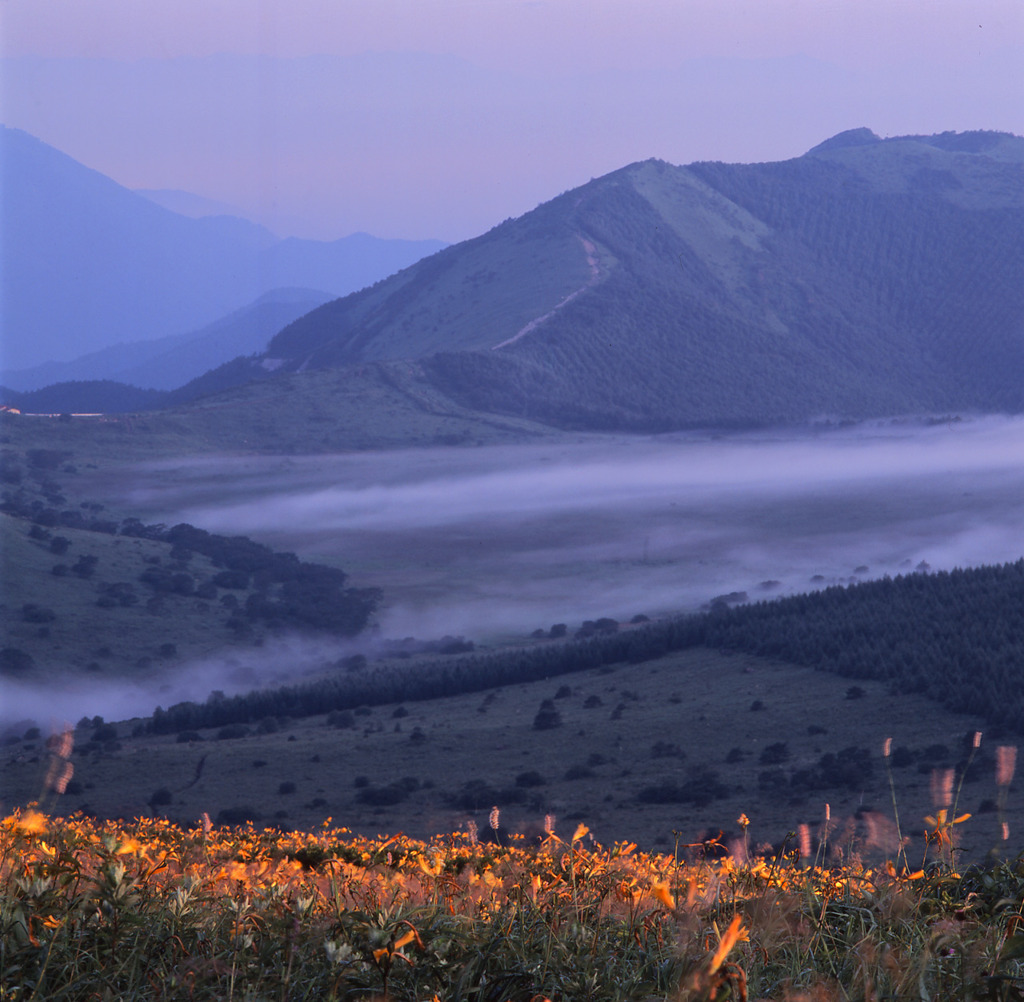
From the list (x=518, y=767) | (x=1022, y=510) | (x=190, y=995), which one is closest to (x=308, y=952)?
(x=190, y=995)

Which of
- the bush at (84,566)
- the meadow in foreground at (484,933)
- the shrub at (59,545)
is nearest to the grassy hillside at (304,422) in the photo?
the shrub at (59,545)

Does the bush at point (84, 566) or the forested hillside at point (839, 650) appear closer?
the forested hillside at point (839, 650)

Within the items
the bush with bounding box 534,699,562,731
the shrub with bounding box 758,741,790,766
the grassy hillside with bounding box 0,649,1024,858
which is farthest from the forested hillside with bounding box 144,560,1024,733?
the bush with bounding box 534,699,562,731

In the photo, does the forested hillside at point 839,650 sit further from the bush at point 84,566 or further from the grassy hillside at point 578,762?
the bush at point 84,566

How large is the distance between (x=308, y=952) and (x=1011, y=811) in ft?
114

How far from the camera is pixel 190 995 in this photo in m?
3.47

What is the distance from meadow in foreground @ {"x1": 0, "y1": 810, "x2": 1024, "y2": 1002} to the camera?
3453mm

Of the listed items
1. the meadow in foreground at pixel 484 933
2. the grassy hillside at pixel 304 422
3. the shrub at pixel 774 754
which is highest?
the grassy hillside at pixel 304 422

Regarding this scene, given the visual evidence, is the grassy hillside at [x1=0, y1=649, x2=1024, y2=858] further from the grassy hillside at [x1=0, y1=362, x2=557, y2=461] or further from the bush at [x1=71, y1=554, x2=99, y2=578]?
the grassy hillside at [x1=0, y1=362, x2=557, y2=461]

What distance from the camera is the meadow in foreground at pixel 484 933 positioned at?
345 cm

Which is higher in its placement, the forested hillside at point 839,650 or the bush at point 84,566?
the bush at point 84,566

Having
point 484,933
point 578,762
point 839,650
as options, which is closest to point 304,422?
point 839,650

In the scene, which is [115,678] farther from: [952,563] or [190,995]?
[952,563]

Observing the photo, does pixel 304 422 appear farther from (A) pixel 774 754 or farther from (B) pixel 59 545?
(A) pixel 774 754
